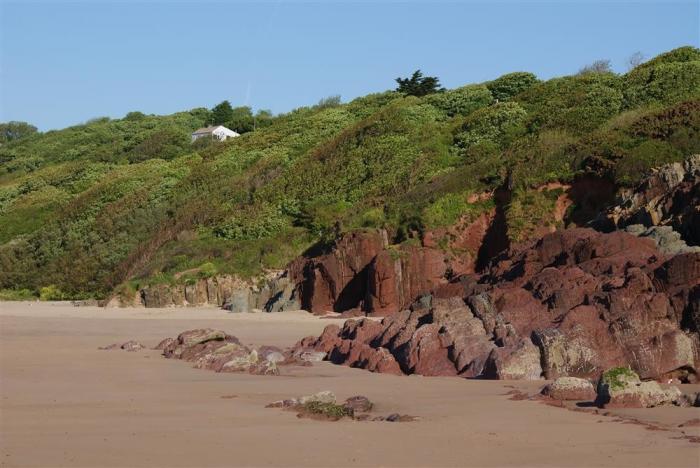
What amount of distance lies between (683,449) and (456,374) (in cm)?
554

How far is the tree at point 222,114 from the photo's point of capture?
280ft

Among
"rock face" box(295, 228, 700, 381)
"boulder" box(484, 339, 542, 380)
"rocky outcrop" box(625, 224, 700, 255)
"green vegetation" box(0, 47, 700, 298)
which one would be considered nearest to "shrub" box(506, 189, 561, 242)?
"green vegetation" box(0, 47, 700, 298)

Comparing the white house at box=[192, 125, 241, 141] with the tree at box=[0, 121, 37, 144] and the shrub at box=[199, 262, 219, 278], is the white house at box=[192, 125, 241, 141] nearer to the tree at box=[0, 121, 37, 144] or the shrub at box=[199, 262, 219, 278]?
the shrub at box=[199, 262, 219, 278]

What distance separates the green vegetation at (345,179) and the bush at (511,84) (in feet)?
0.25

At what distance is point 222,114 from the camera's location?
281ft

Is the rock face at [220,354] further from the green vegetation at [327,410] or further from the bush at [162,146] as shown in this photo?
the bush at [162,146]

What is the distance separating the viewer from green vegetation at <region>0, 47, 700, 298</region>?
27078mm

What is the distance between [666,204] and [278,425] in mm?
11871

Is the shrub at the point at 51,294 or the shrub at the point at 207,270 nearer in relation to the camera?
the shrub at the point at 207,270

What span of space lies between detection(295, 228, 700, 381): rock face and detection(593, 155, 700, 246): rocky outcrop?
1465mm

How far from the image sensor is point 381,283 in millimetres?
23844

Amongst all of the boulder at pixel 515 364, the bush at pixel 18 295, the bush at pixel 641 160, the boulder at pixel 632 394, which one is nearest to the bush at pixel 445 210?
the bush at pixel 641 160

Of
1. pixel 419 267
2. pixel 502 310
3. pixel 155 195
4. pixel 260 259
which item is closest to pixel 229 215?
pixel 260 259

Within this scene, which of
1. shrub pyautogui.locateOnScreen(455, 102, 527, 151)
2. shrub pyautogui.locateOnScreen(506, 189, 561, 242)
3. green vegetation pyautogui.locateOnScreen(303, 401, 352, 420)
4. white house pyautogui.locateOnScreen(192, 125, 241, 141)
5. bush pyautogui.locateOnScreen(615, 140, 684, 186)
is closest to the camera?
green vegetation pyautogui.locateOnScreen(303, 401, 352, 420)
